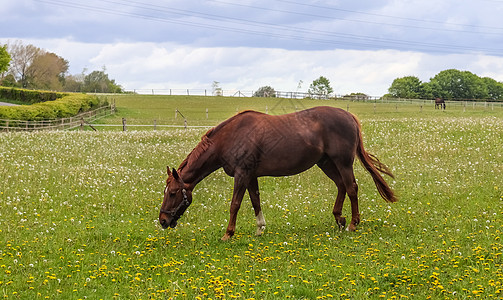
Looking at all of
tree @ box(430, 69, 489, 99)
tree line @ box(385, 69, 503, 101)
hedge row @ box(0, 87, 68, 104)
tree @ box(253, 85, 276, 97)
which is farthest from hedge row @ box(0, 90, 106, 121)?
tree @ box(430, 69, 489, 99)

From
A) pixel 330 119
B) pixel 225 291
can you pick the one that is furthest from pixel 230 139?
pixel 225 291

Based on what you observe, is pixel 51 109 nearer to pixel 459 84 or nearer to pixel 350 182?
pixel 350 182

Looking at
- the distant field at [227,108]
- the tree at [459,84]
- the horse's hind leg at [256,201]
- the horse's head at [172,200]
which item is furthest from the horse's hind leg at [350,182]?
the tree at [459,84]

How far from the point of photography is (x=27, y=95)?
78875 mm

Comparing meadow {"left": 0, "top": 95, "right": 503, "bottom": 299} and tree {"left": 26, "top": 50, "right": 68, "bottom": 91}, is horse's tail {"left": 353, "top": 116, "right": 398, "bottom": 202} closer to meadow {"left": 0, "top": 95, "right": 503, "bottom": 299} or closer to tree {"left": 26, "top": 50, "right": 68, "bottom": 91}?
meadow {"left": 0, "top": 95, "right": 503, "bottom": 299}

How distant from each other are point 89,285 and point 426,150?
18.1 meters

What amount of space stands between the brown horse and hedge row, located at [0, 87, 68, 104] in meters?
64.1

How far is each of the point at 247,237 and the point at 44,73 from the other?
106 meters

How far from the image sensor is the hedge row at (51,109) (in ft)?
146

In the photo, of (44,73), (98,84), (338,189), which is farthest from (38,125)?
(98,84)

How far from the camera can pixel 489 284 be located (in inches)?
316

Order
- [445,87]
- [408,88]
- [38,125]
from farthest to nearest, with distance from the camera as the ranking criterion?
[445,87], [408,88], [38,125]

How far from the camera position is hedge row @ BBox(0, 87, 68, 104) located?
242 ft

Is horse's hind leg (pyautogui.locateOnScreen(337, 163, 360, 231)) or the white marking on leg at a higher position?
horse's hind leg (pyautogui.locateOnScreen(337, 163, 360, 231))
